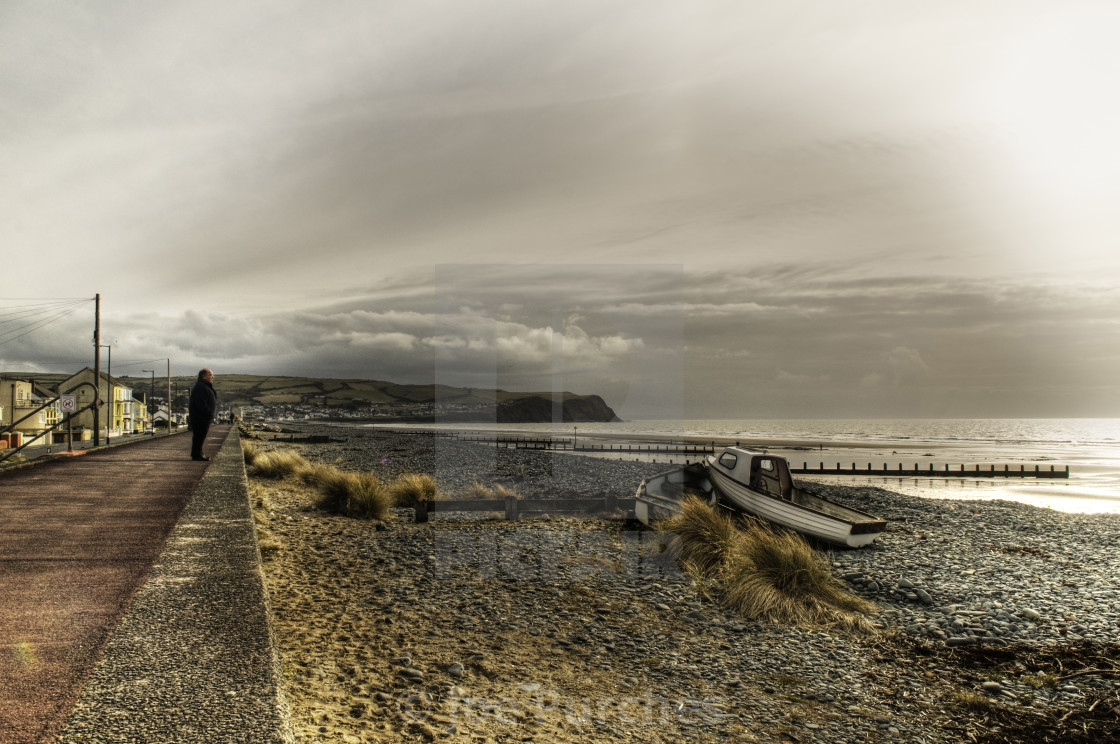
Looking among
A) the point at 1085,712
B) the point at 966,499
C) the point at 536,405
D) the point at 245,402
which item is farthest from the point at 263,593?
the point at 245,402

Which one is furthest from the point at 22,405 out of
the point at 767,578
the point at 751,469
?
the point at 767,578

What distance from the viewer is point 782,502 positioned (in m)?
13.4

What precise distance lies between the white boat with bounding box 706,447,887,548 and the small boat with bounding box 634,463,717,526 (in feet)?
1.37

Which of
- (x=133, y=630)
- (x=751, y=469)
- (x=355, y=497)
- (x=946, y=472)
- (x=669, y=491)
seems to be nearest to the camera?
(x=133, y=630)

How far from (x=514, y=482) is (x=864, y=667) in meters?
21.2

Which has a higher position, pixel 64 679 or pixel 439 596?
pixel 64 679

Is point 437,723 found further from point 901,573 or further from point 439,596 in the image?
point 901,573

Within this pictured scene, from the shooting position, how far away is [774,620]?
826 cm

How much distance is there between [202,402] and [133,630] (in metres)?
10.2

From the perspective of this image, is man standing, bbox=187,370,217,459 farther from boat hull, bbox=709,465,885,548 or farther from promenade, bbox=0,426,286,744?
boat hull, bbox=709,465,885,548

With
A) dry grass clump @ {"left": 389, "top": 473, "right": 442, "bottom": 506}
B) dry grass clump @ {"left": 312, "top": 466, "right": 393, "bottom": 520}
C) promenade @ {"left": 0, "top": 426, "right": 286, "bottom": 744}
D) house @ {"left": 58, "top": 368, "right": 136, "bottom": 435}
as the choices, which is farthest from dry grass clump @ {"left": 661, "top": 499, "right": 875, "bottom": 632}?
house @ {"left": 58, "top": 368, "right": 136, "bottom": 435}

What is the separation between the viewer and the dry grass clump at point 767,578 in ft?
27.7

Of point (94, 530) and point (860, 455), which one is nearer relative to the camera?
point (94, 530)

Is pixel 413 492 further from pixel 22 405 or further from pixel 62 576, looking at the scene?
pixel 22 405
